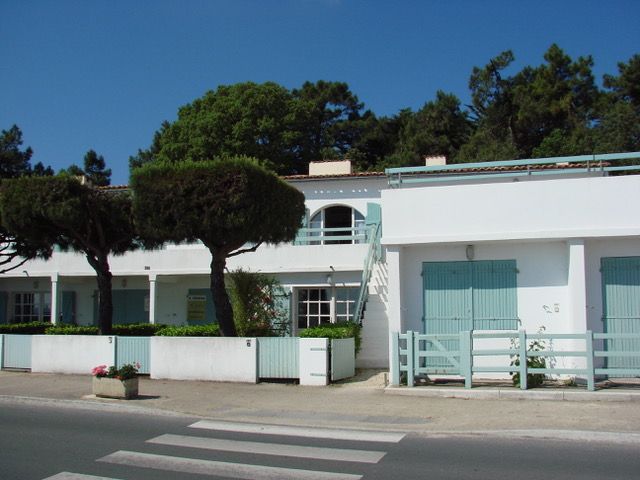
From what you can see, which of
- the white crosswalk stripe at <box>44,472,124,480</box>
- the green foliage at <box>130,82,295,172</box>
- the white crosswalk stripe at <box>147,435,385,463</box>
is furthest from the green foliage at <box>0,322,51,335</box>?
the green foliage at <box>130,82,295,172</box>

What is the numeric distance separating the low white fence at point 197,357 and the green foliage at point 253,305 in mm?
1826

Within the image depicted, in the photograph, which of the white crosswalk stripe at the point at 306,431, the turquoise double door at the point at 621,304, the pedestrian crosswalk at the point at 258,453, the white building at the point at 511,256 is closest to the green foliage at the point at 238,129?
the white building at the point at 511,256

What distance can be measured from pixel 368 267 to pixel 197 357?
5.42 meters

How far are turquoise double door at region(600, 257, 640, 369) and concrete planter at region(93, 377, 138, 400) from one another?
30.8ft

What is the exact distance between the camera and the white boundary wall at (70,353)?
1598cm

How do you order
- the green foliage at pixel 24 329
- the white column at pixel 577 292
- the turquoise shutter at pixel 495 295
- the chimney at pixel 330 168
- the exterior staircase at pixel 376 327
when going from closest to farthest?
1. the white column at pixel 577 292
2. the turquoise shutter at pixel 495 295
3. the exterior staircase at pixel 376 327
4. the green foliage at pixel 24 329
5. the chimney at pixel 330 168

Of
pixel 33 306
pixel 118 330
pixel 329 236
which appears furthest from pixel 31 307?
pixel 329 236

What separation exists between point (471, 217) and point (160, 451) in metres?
8.39

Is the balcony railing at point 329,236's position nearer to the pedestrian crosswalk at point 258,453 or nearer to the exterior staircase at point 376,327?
the exterior staircase at point 376,327

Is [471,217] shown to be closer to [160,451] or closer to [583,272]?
[583,272]

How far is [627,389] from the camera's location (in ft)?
39.5

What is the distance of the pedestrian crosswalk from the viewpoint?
23.8ft

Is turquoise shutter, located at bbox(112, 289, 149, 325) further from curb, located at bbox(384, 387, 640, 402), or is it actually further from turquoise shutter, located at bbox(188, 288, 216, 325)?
curb, located at bbox(384, 387, 640, 402)

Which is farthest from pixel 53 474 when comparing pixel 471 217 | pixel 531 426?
pixel 471 217
